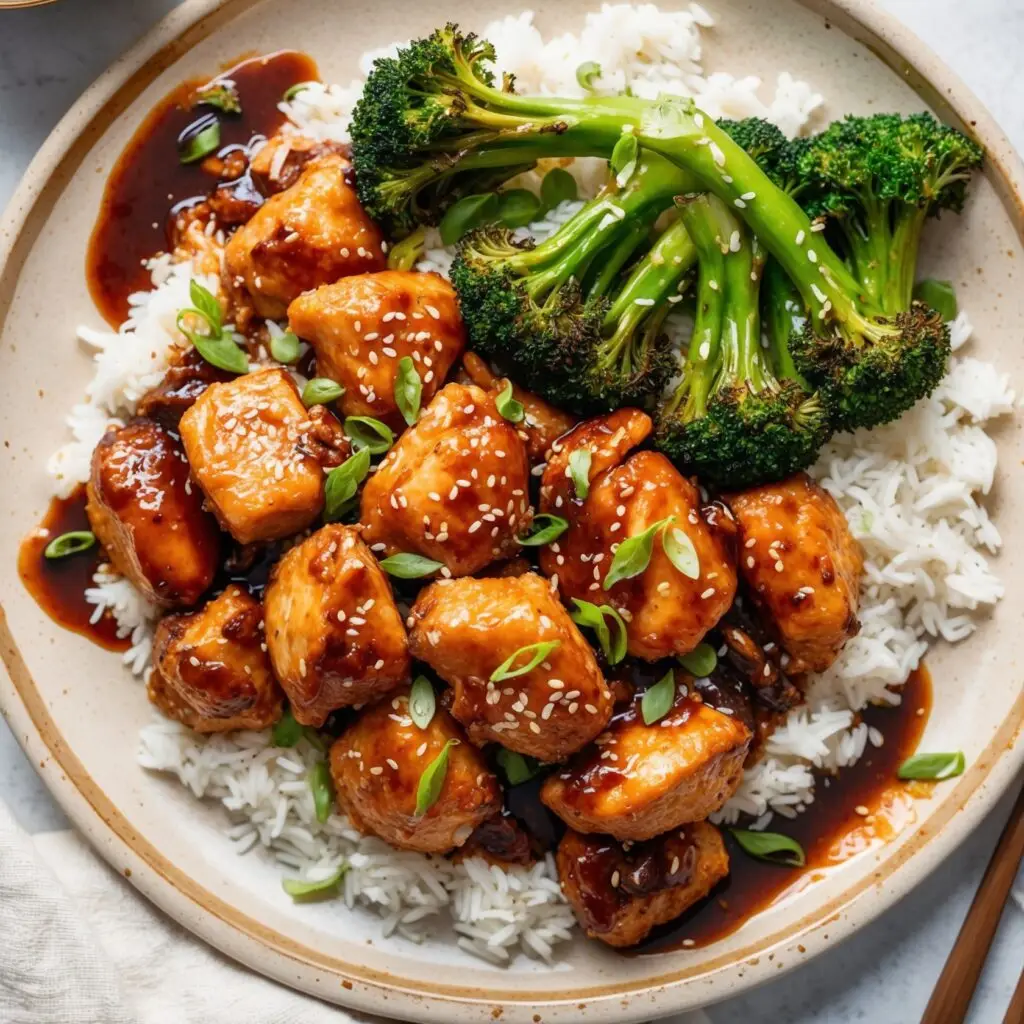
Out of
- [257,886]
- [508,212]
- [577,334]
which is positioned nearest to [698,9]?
[508,212]

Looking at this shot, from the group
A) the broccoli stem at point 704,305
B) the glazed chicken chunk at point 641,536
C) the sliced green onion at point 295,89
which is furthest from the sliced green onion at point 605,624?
the sliced green onion at point 295,89

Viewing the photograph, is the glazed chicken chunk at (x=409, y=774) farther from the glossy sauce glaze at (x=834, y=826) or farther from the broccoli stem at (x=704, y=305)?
the broccoli stem at (x=704, y=305)

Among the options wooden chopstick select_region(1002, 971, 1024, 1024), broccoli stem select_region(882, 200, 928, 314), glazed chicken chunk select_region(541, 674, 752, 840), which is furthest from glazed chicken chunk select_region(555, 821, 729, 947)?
broccoli stem select_region(882, 200, 928, 314)

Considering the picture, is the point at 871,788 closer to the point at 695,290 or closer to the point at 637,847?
the point at 637,847

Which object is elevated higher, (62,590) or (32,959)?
(62,590)

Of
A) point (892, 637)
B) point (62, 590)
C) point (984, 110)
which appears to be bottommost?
point (62, 590)

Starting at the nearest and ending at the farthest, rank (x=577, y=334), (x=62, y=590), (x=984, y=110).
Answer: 1. (x=577, y=334)
2. (x=984, y=110)
3. (x=62, y=590)

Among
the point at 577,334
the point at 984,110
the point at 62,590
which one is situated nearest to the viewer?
the point at 577,334

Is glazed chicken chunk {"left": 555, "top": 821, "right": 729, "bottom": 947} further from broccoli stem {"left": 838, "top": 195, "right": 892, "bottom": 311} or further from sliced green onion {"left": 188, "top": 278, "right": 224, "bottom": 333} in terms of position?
sliced green onion {"left": 188, "top": 278, "right": 224, "bottom": 333}

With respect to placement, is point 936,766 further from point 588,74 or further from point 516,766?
point 588,74
